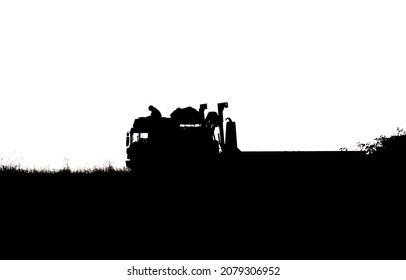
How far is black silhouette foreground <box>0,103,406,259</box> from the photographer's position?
23.0ft

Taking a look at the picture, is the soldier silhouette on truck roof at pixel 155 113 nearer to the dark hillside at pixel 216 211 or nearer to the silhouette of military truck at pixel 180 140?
the silhouette of military truck at pixel 180 140

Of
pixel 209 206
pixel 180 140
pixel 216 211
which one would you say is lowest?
pixel 216 211

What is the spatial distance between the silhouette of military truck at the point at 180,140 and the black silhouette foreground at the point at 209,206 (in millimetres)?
43

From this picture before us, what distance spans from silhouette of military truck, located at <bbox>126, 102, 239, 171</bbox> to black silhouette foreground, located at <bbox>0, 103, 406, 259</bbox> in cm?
A: 4

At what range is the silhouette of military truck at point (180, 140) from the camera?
12.8 m

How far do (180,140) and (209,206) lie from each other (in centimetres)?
418

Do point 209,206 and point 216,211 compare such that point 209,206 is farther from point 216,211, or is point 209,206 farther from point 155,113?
point 155,113

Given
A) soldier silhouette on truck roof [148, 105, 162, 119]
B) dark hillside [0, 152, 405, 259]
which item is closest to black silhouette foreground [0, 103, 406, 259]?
dark hillside [0, 152, 405, 259]

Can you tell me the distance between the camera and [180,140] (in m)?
13.1

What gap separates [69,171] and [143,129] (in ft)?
8.68

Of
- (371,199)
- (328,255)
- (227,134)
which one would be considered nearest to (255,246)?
(328,255)

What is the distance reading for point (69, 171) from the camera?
43.7 ft

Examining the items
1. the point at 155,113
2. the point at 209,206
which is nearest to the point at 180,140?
the point at 155,113

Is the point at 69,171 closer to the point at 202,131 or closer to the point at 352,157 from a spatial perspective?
the point at 202,131
